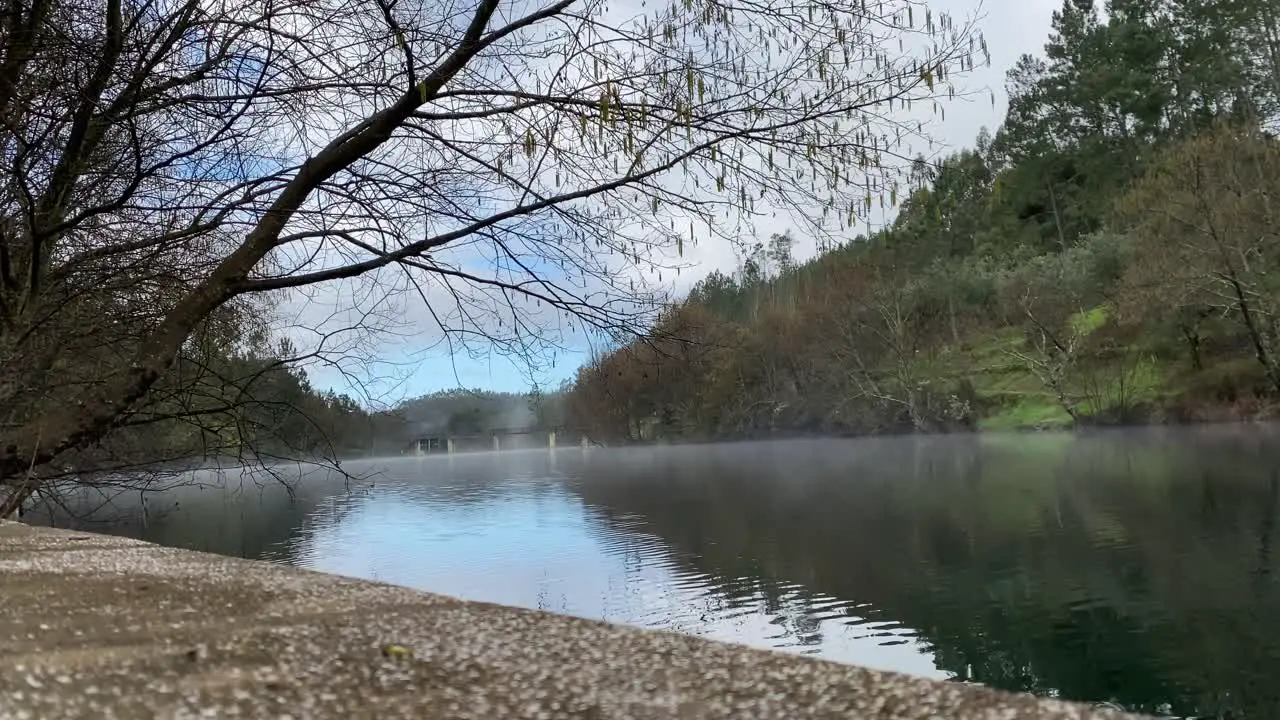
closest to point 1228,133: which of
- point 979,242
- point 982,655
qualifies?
point 979,242

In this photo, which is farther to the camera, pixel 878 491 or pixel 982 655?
pixel 878 491

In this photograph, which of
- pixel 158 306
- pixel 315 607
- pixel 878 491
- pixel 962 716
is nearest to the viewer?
pixel 962 716

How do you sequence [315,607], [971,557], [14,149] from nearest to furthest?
1. [315,607]
2. [14,149]
3. [971,557]

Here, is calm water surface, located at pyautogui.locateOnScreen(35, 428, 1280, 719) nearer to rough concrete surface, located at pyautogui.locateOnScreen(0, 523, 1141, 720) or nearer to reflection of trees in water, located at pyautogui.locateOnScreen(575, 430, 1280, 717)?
reflection of trees in water, located at pyautogui.locateOnScreen(575, 430, 1280, 717)

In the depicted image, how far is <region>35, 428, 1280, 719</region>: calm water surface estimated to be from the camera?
802 cm

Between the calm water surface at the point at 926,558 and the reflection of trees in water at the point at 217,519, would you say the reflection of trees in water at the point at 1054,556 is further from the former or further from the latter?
the reflection of trees in water at the point at 217,519

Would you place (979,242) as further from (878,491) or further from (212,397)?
(212,397)

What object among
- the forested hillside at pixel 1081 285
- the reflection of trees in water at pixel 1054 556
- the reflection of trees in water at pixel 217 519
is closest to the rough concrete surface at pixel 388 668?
the reflection of trees in water at pixel 217 519

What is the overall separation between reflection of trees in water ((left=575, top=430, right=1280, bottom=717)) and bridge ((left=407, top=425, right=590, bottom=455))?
289 ft

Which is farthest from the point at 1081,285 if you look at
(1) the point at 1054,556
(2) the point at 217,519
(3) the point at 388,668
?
(3) the point at 388,668

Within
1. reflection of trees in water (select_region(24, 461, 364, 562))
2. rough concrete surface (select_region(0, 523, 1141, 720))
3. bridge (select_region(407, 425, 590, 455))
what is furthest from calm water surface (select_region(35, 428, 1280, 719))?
bridge (select_region(407, 425, 590, 455))

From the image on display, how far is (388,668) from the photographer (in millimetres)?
3691

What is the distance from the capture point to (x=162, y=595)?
5.45 m

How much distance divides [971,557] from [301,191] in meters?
10.3
